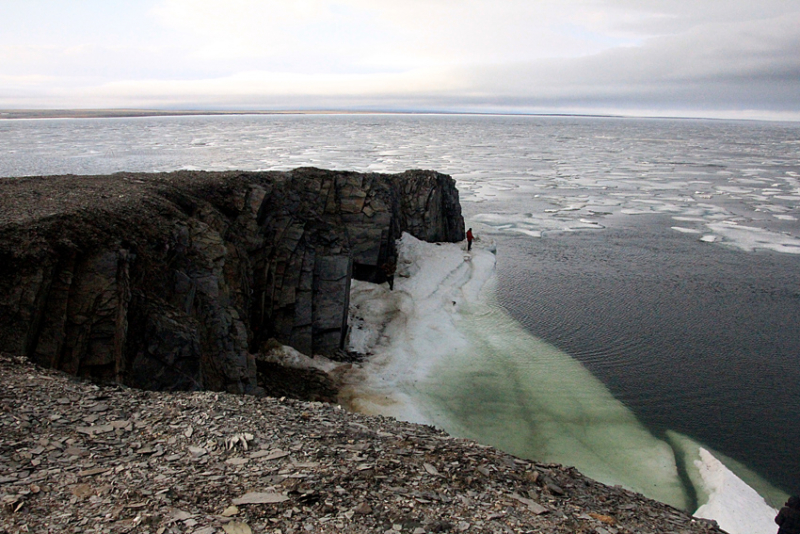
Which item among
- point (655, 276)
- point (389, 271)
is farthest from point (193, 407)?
point (655, 276)

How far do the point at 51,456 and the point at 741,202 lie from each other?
47.2 meters

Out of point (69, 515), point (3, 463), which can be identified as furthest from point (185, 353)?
point (69, 515)

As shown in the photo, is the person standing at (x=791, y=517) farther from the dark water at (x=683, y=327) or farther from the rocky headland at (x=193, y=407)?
the dark water at (x=683, y=327)

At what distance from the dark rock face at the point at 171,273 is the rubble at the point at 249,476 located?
4.86 feet

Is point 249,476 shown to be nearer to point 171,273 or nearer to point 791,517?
point 171,273

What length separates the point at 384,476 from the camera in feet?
23.1

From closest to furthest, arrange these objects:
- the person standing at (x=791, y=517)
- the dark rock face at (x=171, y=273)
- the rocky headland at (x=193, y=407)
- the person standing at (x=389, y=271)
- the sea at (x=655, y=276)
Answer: the rocky headland at (x=193, y=407), the person standing at (x=791, y=517), the dark rock face at (x=171, y=273), the sea at (x=655, y=276), the person standing at (x=389, y=271)

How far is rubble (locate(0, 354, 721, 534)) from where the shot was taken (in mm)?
5891

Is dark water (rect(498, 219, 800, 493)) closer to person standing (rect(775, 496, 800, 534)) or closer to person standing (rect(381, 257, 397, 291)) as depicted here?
person standing (rect(775, 496, 800, 534))

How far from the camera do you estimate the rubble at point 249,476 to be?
589 centimetres

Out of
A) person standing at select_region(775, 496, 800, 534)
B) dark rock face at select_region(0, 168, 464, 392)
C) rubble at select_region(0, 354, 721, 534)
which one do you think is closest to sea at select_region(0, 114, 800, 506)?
person standing at select_region(775, 496, 800, 534)

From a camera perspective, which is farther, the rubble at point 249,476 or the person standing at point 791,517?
the person standing at point 791,517

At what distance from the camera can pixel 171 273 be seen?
1248 cm

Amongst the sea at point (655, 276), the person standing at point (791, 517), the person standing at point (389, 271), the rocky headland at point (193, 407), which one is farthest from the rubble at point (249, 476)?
the person standing at point (389, 271)
